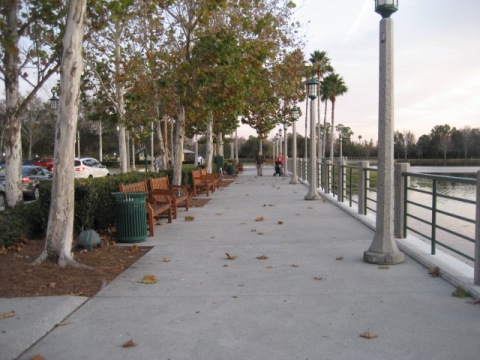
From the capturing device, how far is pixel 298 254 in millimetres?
7719

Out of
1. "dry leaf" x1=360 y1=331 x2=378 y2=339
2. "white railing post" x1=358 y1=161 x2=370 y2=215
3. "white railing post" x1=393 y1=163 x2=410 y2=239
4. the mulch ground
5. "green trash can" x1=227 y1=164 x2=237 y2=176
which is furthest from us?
"green trash can" x1=227 y1=164 x2=237 y2=176

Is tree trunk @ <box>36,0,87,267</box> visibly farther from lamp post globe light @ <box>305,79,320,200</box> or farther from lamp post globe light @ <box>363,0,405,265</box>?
lamp post globe light @ <box>305,79,320,200</box>

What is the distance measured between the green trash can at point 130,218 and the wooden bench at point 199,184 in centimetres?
996

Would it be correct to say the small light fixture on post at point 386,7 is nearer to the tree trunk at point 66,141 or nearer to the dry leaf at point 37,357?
the tree trunk at point 66,141

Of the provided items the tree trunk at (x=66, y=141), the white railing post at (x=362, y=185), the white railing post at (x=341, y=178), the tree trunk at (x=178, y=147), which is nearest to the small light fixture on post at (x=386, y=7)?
the tree trunk at (x=66, y=141)

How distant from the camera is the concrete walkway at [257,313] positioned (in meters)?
3.99

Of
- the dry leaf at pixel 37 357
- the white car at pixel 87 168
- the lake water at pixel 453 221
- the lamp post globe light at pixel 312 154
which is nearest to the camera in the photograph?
the dry leaf at pixel 37 357

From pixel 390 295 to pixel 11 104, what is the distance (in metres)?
9.59

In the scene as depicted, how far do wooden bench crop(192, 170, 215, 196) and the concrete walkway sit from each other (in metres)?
11.1

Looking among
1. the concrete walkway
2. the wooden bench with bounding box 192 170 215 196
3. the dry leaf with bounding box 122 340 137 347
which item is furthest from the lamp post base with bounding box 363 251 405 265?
the wooden bench with bounding box 192 170 215 196

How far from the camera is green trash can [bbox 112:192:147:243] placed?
8.83 meters

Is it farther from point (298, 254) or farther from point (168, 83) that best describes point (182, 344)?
point (168, 83)

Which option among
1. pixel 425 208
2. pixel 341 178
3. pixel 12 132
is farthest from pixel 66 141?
pixel 341 178

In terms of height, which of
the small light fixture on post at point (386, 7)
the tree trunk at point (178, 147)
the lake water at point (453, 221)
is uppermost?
the small light fixture on post at point (386, 7)
